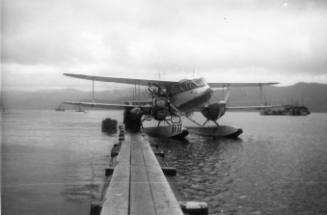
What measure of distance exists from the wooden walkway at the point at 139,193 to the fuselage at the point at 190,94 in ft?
48.3

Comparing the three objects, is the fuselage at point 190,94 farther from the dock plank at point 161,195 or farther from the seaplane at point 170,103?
the dock plank at point 161,195

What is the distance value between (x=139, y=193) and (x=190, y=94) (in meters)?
18.6

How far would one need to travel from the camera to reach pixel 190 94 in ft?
83.5

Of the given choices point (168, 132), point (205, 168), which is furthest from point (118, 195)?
point (168, 132)

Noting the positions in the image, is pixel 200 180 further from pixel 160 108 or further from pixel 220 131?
pixel 220 131

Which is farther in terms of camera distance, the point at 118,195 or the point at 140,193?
the point at 140,193

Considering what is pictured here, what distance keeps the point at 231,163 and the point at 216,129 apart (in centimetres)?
1244

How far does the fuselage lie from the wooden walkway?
14.7 metres

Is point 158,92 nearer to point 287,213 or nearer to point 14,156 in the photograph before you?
point 14,156

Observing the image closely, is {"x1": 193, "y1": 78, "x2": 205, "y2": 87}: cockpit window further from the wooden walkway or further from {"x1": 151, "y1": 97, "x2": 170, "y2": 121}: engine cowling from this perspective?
the wooden walkway

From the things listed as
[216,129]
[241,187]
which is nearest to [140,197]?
[241,187]

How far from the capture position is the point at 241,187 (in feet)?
42.6

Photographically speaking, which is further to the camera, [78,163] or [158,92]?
[158,92]

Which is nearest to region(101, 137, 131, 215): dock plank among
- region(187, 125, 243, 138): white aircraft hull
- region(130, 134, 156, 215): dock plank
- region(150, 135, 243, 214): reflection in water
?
region(130, 134, 156, 215): dock plank
